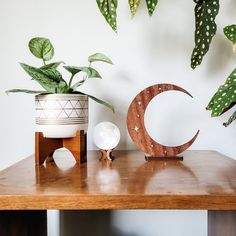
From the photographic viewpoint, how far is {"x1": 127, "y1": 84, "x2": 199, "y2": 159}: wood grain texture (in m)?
0.91

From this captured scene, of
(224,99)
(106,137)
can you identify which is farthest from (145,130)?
(224,99)

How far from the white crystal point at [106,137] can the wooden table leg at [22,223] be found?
303mm

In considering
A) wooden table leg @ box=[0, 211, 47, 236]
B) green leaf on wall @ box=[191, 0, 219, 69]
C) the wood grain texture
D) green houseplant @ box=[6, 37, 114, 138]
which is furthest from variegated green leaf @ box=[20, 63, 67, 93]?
green leaf on wall @ box=[191, 0, 219, 69]

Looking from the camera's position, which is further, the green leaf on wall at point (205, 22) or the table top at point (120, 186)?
the green leaf on wall at point (205, 22)

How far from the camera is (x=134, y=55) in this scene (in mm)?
1159

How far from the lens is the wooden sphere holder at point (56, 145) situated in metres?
0.81

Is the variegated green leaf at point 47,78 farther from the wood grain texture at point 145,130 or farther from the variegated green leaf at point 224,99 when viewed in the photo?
the variegated green leaf at point 224,99

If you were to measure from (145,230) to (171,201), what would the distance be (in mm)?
755

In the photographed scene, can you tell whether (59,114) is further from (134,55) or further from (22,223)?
(134,55)

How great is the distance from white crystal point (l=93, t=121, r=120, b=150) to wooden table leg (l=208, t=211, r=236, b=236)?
431 mm

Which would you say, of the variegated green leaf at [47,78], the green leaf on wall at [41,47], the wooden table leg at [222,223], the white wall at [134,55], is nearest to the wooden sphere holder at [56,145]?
the variegated green leaf at [47,78]

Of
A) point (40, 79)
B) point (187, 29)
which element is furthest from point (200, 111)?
point (40, 79)

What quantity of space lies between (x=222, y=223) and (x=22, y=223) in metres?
0.65

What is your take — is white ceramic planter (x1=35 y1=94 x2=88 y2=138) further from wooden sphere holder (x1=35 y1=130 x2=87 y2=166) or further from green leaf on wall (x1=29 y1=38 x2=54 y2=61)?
green leaf on wall (x1=29 y1=38 x2=54 y2=61)
